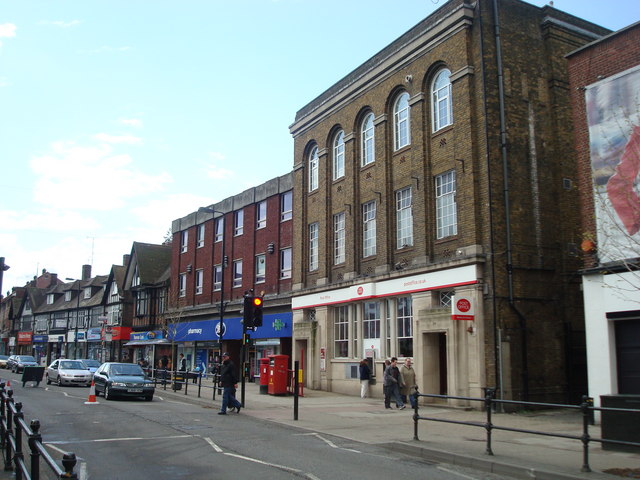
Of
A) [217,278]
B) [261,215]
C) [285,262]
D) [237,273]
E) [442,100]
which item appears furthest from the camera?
[217,278]

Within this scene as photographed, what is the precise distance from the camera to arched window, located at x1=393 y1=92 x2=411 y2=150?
2477cm

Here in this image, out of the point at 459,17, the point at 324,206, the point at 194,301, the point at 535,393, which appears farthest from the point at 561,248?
the point at 194,301

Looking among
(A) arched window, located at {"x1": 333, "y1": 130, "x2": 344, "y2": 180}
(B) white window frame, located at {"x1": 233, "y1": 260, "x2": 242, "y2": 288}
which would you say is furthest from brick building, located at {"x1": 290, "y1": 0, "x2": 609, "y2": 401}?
(B) white window frame, located at {"x1": 233, "y1": 260, "x2": 242, "y2": 288}

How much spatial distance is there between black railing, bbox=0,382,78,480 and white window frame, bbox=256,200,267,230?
1037 inches

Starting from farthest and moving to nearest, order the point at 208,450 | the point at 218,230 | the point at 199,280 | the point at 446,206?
the point at 199,280 → the point at 218,230 → the point at 446,206 → the point at 208,450

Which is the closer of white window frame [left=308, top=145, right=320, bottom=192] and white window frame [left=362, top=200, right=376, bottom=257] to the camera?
white window frame [left=362, top=200, right=376, bottom=257]

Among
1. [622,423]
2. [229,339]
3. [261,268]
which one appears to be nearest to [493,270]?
[622,423]

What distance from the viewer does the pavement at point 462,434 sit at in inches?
379

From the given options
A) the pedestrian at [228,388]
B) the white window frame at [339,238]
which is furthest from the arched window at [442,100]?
the pedestrian at [228,388]

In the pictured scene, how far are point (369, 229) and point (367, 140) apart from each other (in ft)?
13.0

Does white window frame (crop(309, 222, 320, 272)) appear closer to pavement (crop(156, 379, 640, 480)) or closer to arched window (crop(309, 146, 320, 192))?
arched window (crop(309, 146, 320, 192))

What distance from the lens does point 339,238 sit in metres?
28.7

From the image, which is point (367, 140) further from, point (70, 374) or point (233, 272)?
point (70, 374)

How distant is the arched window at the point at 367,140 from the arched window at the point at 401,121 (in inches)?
65.1
